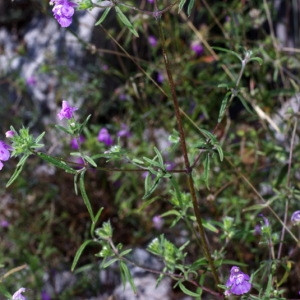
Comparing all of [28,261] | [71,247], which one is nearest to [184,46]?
[71,247]

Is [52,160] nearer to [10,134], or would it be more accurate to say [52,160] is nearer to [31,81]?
[10,134]

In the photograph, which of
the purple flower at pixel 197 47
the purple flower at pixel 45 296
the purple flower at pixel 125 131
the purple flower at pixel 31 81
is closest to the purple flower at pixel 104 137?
the purple flower at pixel 125 131

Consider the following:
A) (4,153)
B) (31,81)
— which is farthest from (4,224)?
(4,153)

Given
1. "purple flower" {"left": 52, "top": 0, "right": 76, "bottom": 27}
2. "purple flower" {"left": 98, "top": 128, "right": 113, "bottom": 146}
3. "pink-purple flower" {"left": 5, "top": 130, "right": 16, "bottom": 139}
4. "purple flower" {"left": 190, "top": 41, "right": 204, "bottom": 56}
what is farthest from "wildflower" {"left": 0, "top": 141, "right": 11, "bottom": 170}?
"purple flower" {"left": 190, "top": 41, "right": 204, "bottom": 56}

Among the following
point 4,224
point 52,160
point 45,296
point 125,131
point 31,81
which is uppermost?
point 52,160

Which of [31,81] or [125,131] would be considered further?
[31,81]

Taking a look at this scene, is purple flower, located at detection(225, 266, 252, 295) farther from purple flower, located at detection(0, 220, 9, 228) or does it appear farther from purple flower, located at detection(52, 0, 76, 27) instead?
purple flower, located at detection(0, 220, 9, 228)

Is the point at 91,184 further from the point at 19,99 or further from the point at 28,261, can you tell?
the point at 19,99

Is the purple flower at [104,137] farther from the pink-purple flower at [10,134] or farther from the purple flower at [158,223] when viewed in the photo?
the pink-purple flower at [10,134]

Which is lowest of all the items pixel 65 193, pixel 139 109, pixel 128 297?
pixel 128 297

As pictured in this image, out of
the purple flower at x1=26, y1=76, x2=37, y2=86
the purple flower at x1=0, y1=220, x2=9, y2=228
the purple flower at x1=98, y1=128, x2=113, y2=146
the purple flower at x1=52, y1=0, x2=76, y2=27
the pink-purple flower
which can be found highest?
the purple flower at x1=52, y1=0, x2=76, y2=27

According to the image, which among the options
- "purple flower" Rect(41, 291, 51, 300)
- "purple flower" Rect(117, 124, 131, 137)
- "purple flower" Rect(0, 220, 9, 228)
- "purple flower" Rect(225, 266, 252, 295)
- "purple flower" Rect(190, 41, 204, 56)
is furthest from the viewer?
"purple flower" Rect(190, 41, 204, 56)
